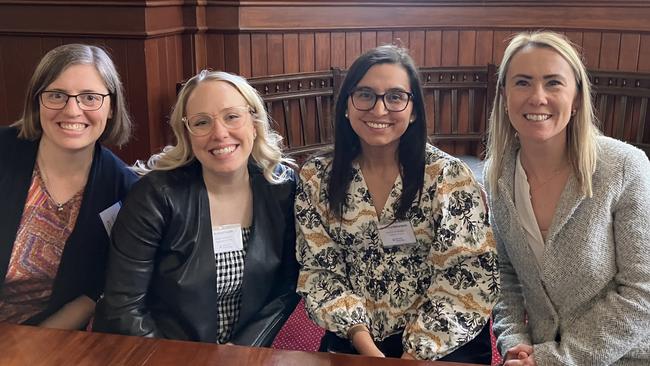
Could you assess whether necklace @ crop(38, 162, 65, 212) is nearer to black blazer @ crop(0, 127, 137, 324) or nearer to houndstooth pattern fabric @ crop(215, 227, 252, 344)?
black blazer @ crop(0, 127, 137, 324)

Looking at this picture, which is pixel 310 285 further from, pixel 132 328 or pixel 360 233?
pixel 132 328

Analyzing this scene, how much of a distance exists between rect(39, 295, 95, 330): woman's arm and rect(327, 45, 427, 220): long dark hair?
2.46 ft

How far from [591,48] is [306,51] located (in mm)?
1587

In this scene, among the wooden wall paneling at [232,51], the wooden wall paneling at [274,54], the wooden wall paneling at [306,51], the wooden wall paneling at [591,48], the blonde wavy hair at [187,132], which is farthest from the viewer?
the wooden wall paneling at [591,48]

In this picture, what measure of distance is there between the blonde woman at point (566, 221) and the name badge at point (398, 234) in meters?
0.24

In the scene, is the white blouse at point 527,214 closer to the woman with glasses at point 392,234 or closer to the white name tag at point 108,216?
the woman with glasses at point 392,234

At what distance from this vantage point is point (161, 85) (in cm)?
314

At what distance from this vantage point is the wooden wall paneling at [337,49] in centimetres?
361

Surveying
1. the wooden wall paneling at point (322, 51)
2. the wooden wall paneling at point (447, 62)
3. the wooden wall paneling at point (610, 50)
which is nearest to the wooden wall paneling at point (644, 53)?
the wooden wall paneling at point (610, 50)

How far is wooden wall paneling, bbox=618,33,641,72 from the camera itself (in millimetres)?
3645

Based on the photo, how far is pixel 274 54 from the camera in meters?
3.44

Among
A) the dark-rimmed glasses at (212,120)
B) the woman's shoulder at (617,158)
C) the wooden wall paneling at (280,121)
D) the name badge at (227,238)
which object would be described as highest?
the dark-rimmed glasses at (212,120)

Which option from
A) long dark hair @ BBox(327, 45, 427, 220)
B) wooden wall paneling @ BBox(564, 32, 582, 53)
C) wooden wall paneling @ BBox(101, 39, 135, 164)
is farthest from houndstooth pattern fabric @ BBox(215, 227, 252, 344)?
wooden wall paneling @ BBox(564, 32, 582, 53)

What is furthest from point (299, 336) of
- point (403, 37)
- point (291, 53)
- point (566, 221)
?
point (403, 37)
